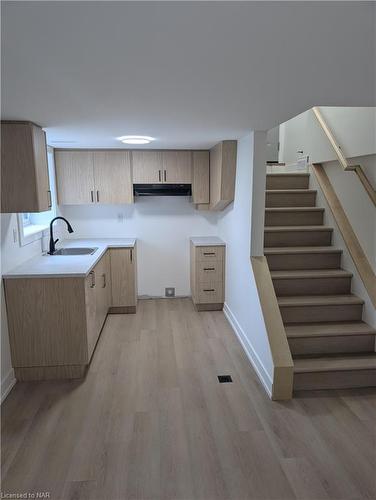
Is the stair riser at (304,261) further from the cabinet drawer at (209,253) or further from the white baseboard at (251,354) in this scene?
the cabinet drawer at (209,253)

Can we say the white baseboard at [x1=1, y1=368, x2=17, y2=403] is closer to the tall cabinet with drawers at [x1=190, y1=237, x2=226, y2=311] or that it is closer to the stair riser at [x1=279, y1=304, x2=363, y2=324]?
the tall cabinet with drawers at [x1=190, y1=237, x2=226, y2=311]

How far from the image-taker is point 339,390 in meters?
2.90

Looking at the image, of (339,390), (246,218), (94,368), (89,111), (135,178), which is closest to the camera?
(89,111)

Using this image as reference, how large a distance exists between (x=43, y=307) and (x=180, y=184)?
2.53m

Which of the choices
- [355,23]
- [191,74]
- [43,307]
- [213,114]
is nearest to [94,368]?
[43,307]

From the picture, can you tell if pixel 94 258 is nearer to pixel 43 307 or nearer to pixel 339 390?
pixel 43 307

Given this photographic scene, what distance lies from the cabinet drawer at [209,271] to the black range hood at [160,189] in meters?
1.05

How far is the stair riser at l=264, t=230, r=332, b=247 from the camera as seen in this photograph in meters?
4.00

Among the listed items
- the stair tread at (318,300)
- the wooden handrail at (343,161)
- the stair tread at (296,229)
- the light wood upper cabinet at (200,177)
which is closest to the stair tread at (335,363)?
the stair tread at (318,300)

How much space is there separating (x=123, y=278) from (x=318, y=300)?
2.42m

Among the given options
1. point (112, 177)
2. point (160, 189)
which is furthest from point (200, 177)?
point (112, 177)

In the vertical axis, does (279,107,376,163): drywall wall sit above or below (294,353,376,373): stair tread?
above

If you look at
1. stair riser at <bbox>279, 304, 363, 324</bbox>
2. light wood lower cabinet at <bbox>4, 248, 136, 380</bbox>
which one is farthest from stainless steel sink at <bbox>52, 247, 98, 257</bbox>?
stair riser at <bbox>279, 304, 363, 324</bbox>

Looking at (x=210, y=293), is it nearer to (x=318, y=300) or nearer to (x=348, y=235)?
(x=318, y=300)
